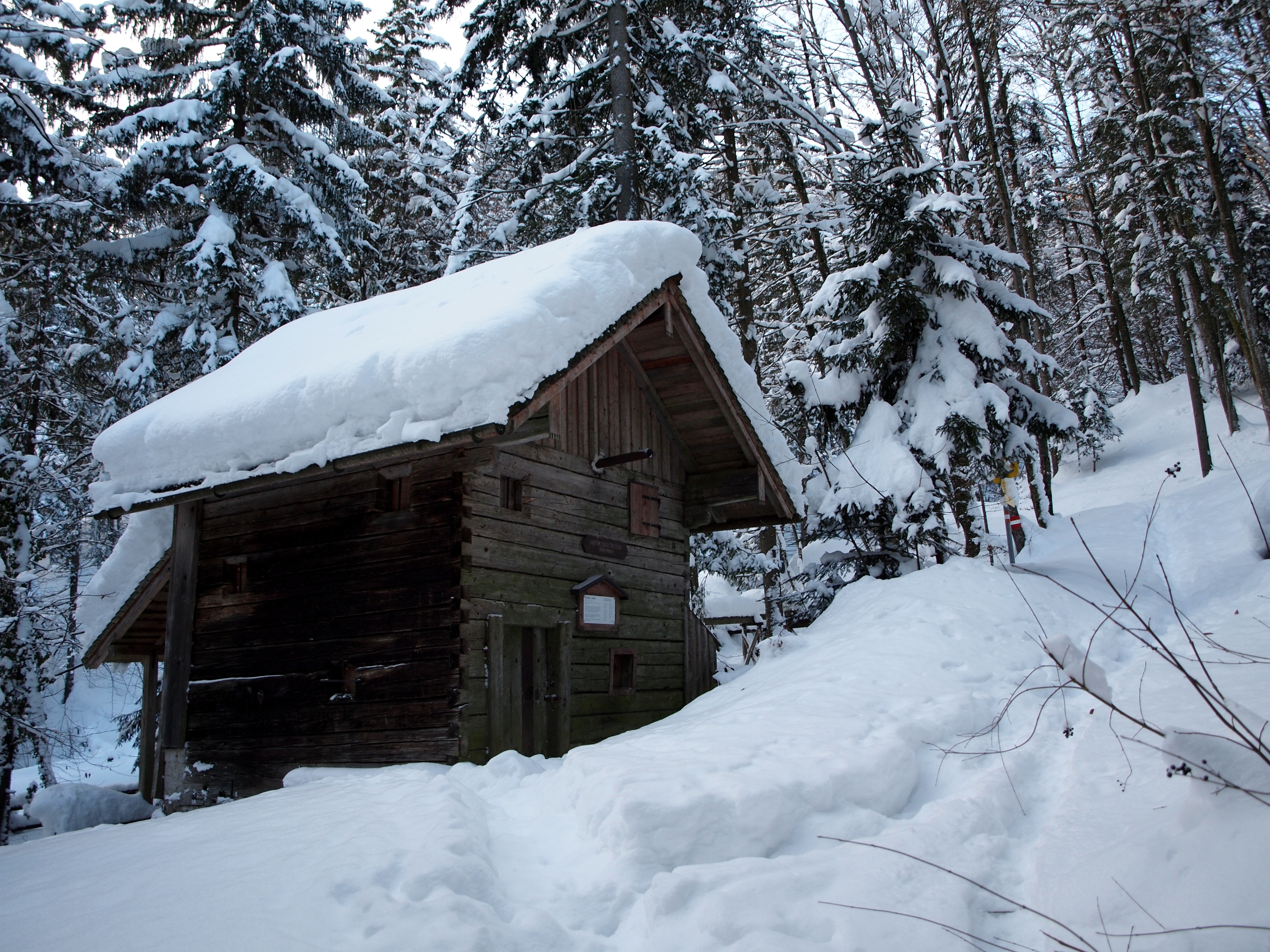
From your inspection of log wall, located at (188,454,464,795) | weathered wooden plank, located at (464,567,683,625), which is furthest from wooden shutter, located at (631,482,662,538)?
log wall, located at (188,454,464,795)

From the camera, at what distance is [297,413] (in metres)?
8.30

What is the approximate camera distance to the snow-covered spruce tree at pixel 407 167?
22500 millimetres

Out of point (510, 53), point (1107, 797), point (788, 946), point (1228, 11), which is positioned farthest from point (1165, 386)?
point (788, 946)

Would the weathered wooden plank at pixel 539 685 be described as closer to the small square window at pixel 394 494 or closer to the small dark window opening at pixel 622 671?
the small dark window opening at pixel 622 671

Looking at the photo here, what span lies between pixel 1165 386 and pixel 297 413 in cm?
3494

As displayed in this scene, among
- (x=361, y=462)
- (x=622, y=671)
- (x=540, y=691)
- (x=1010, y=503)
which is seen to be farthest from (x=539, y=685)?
(x=1010, y=503)

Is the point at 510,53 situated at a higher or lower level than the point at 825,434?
higher

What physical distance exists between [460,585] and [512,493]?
53.0 inches

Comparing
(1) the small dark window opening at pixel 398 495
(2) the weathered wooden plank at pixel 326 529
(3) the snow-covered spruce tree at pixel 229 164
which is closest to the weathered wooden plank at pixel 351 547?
(2) the weathered wooden plank at pixel 326 529

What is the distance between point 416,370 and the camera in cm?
751

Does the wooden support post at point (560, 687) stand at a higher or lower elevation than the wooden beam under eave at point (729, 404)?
lower

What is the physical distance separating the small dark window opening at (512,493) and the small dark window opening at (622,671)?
2.23 m

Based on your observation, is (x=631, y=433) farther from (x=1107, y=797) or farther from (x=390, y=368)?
(x=1107, y=797)

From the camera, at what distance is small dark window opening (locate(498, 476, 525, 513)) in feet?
29.3
